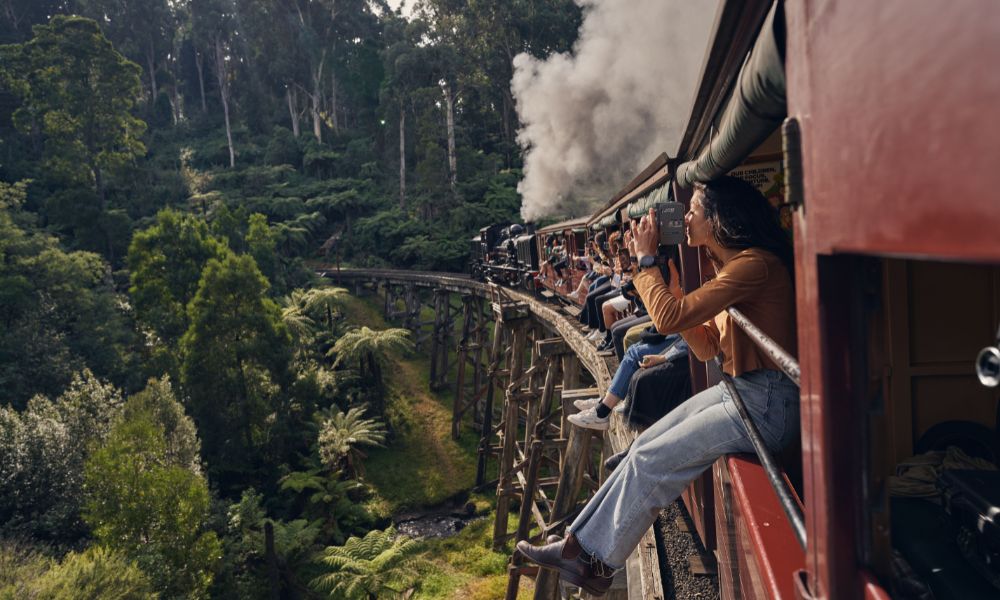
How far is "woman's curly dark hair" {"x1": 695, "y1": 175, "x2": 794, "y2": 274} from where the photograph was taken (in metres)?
2.15

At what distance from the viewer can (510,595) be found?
7844mm

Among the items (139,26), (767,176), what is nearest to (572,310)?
(767,176)

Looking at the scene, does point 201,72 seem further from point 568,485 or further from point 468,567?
point 568,485

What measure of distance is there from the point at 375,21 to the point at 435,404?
1295 inches

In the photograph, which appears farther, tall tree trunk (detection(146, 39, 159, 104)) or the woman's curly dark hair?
tall tree trunk (detection(146, 39, 159, 104))

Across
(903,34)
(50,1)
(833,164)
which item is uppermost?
(50,1)

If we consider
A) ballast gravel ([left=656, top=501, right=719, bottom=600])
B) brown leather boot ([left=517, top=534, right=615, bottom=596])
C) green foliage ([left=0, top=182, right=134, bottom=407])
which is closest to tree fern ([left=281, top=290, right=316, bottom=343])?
green foliage ([left=0, top=182, right=134, bottom=407])

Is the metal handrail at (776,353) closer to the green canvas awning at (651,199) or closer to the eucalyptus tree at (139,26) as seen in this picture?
the green canvas awning at (651,199)

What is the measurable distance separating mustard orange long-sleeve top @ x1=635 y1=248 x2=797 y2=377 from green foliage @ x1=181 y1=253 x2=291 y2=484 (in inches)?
578

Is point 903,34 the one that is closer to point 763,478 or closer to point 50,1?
point 763,478

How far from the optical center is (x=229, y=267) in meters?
15.7

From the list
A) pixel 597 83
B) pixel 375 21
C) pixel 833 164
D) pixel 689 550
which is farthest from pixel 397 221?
pixel 833 164

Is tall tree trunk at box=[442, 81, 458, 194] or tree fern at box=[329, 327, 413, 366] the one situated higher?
tall tree trunk at box=[442, 81, 458, 194]

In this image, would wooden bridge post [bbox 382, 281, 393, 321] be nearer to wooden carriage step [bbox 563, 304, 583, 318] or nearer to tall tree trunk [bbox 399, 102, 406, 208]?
tall tree trunk [bbox 399, 102, 406, 208]
